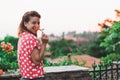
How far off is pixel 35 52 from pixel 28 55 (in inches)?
4.1

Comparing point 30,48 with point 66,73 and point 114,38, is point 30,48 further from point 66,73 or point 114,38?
point 114,38

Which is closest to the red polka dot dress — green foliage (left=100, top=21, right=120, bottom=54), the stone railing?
the stone railing

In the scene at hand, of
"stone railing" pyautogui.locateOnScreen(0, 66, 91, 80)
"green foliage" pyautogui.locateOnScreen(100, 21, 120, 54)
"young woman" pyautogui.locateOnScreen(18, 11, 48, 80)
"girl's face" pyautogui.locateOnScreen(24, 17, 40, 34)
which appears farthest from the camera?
"green foliage" pyautogui.locateOnScreen(100, 21, 120, 54)

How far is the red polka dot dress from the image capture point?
14.9ft

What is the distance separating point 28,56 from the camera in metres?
4.55

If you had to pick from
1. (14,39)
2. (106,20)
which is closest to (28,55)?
(14,39)

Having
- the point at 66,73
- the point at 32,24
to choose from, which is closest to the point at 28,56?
the point at 32,24

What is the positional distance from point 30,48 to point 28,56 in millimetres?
103

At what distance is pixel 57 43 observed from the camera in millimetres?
60688

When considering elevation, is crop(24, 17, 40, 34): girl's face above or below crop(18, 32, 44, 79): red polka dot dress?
A: above

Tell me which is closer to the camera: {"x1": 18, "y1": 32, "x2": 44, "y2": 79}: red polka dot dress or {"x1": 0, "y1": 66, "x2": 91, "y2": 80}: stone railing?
{"x1": 18, "y1": 32, "x2": 44, "y2": 79}: red polka dot dress

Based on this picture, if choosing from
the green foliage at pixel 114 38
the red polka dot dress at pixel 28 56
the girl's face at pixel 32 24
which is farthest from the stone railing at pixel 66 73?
the green foliage at pixel 114 38

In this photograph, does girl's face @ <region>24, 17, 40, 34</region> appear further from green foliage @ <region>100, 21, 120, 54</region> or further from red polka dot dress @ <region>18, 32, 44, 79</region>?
green foliage @ <region>100, 21, 120, 54</region>

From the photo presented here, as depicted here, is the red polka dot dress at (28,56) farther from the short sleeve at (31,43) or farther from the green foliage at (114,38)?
the green foliage at (114,38)
